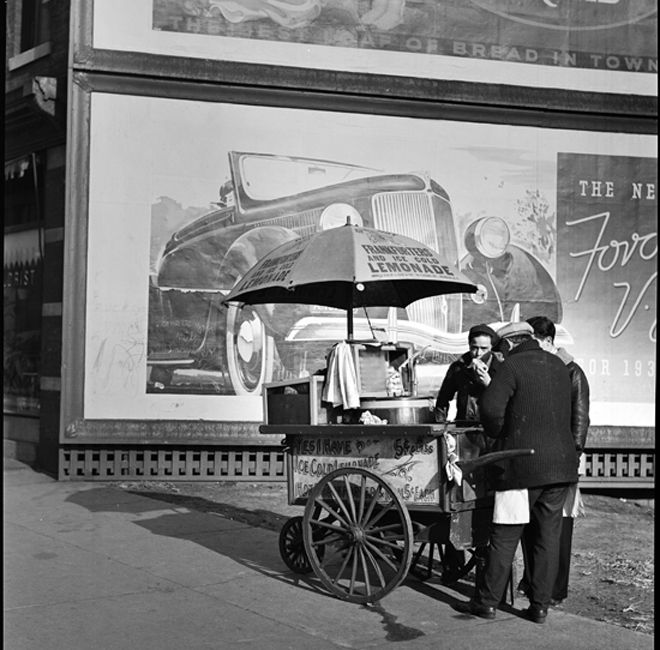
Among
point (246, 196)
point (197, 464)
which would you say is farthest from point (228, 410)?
point (246, 196)

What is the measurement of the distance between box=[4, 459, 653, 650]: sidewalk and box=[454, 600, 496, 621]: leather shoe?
47 mm

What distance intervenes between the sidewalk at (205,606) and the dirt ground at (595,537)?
67 centimetres

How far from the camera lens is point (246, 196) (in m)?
12.0

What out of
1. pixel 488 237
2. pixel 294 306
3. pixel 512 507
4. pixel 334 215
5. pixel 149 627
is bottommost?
pixel 149 627

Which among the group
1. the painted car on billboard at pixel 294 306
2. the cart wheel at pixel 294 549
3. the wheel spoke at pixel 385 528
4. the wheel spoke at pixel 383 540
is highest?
the painted car on billboard at pixel 294 306

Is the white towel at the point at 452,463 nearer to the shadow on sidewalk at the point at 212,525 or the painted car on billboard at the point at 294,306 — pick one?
the shadow on sidewalk at the point at 212,525

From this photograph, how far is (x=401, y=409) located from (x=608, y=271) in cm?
686

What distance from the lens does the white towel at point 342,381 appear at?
686 cm

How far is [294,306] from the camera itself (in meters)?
12.0

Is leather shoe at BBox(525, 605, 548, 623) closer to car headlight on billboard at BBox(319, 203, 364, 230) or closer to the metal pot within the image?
the metal pot

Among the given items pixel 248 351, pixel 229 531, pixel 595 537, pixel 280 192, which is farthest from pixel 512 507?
pixel 280 192

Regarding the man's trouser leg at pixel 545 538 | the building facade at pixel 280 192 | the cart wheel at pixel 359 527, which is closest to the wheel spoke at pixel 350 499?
the cart wheel at pixel 359 527

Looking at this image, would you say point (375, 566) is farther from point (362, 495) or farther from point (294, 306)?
point (294, 306)

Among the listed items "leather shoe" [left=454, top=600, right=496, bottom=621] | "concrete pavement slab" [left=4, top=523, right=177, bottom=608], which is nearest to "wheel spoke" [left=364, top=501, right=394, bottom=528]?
"leather shoe" [left=454, top=600, right=496, bottom=621]
